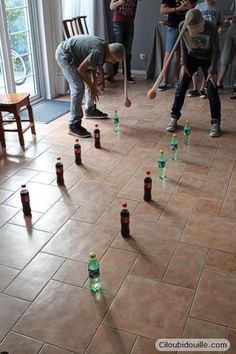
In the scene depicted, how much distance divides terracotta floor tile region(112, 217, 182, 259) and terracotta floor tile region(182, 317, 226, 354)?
487mm

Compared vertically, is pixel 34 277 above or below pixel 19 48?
below

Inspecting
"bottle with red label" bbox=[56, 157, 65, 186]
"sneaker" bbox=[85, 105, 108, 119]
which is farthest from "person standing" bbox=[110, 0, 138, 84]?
"bottle with red label" bbox=[56, 157, 65, 186]

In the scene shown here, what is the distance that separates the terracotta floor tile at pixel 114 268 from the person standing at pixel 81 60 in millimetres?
1794

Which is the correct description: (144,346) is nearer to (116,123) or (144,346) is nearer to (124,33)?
(116,123)

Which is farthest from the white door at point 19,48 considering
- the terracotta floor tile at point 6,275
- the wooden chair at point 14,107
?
the terracotta floor tile at point 6,275

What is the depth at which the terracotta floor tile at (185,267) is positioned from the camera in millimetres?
2092

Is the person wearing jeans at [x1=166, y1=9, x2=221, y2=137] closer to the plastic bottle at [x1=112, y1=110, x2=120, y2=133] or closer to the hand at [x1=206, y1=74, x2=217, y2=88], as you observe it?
the hand at [x1=206, y1=74, x2=217, y2=88]

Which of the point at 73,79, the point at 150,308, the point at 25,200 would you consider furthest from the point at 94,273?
the point at 73,79

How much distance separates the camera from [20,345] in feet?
5.73

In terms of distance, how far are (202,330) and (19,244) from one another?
1.17m

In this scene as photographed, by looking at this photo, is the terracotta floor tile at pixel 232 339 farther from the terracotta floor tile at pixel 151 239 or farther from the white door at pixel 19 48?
the white door at pixel 19 48

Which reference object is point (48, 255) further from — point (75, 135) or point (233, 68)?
point (233, 68)

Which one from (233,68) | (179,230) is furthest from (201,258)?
(233,68)

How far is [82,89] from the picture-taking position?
3.87 metres
